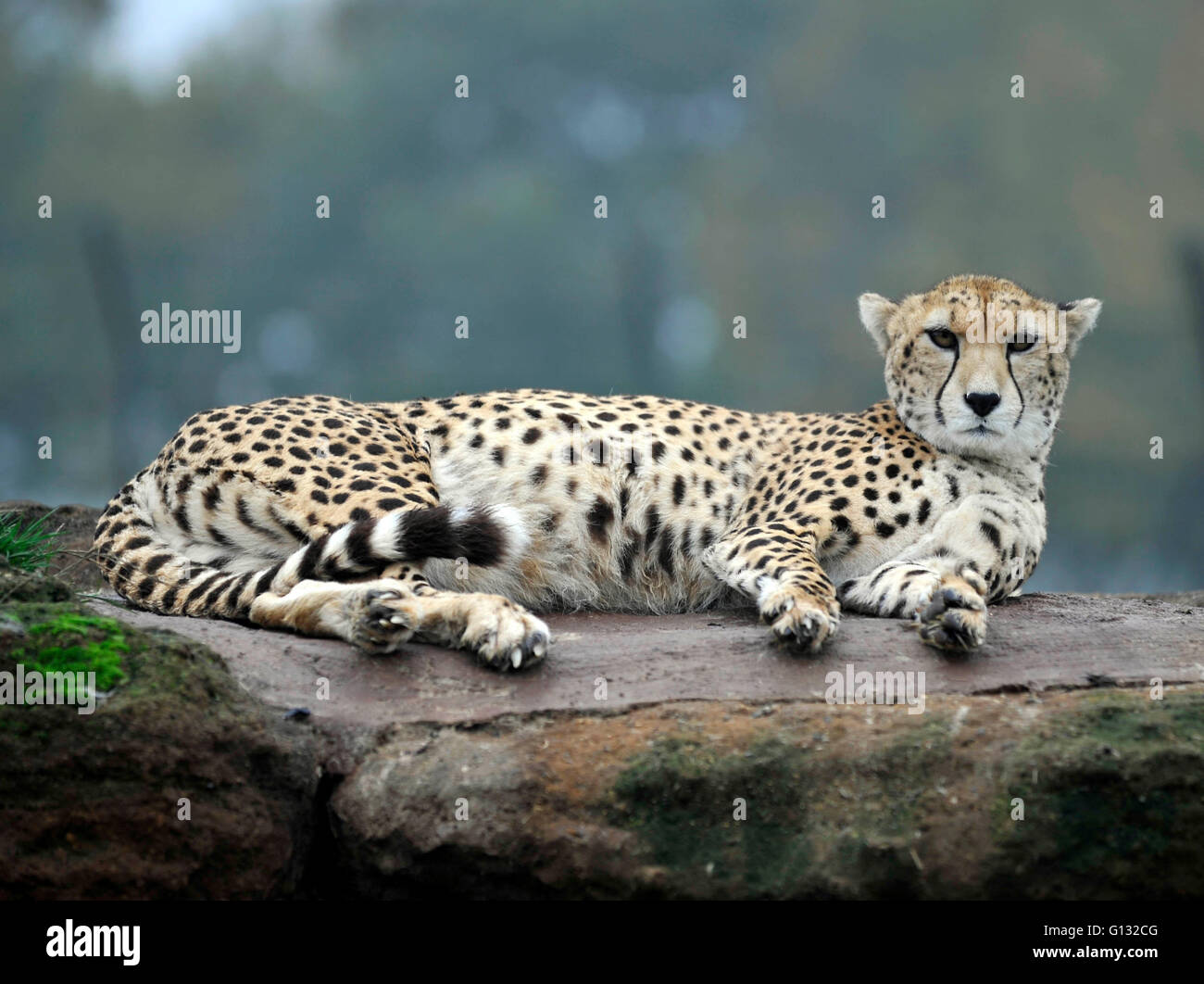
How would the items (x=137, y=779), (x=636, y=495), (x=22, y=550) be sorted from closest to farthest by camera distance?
(x=137, y=779)
(x=22, y=550)
(x=636, y=495)

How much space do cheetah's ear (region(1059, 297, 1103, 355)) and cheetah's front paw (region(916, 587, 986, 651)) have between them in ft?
5.31

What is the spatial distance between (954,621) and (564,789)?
1356mm

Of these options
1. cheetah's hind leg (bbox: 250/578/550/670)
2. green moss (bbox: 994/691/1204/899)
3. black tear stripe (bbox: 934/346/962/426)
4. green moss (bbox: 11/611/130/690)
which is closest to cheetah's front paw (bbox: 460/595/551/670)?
cheetah's hind leg (bbox: 250/578/550/670)

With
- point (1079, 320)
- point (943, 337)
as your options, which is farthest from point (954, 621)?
point (1079, 320)

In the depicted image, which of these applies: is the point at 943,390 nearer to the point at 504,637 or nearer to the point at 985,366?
the point at 985,366

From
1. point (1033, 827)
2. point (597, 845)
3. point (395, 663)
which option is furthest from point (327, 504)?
point (1033, 827)

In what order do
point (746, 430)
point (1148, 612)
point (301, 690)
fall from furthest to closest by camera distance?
point (746, 430)
point (1148, 612)
point (301, 690)

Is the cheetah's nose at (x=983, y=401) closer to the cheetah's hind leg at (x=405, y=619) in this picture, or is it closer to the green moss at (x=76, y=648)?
the cheetah's hind leg at (x=405, y=619)

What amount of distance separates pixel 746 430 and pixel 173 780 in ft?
10.3

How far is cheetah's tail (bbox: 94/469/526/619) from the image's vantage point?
401 cm

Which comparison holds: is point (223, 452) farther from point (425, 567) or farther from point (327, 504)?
point (425, 567)

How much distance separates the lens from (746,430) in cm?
565

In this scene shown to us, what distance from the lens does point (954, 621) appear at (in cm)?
392

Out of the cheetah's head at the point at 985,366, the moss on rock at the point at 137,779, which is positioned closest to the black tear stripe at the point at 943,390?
the cheetah's head at the point at 985,366
